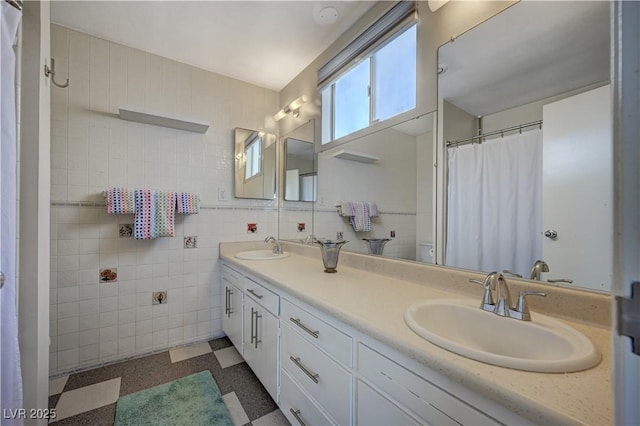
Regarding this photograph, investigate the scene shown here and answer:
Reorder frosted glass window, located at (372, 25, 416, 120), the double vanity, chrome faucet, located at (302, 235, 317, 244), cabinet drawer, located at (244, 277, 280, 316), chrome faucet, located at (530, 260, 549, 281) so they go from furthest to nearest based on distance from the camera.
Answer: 1. chrome faucet, located at (302, 235, 317, 244)
2. frosted glass window, located at (372, 25, 416, 120)
3. cabinet drawer, located at (244, 277, 280, 316)
4. chrome faucet, located at (530, 260, 549, 281)
5. the double vanity

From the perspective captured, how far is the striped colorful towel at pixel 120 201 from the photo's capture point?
1.74 meters

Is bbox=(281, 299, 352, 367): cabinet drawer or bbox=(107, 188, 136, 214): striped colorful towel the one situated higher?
bbox=(107, 188, 136, 214): striped colorful towel

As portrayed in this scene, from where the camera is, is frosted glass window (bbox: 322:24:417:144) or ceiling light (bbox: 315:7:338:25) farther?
ceiling light (bbox: 315:7:338:25)

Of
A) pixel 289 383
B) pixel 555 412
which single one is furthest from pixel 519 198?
pixel 289 383

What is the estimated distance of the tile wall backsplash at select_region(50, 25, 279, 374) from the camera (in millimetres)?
1742

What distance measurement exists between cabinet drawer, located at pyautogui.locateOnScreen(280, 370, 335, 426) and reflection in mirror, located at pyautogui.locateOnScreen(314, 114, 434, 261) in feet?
2.79

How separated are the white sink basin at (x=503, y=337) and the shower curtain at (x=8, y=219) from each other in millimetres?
1340

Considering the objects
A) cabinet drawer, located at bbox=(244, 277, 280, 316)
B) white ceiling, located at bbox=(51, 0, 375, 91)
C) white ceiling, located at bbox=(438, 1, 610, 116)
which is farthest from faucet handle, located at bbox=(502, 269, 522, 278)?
white ceiling, located at bbox=(51, 0, 375, 91)

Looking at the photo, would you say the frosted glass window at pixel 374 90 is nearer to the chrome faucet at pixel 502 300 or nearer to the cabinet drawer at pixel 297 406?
the chrome faucet at pixel 502 300

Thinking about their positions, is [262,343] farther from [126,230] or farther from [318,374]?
[126,230]

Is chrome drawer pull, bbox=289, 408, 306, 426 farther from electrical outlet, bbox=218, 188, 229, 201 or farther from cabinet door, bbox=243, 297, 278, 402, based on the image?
electrical outlet, bbox=218, 188, 229, 201

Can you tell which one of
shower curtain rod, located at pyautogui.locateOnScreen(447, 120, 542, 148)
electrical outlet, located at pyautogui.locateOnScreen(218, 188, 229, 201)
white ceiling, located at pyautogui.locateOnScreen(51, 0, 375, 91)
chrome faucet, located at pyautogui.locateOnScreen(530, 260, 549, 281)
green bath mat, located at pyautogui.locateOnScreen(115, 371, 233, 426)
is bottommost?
green bath mat, located at pyautogui.locateOnScreen(115, 371, 233, 426)

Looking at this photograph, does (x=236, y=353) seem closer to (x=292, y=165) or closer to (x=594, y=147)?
(x=292, y=165)

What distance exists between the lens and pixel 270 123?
8.64 feet
